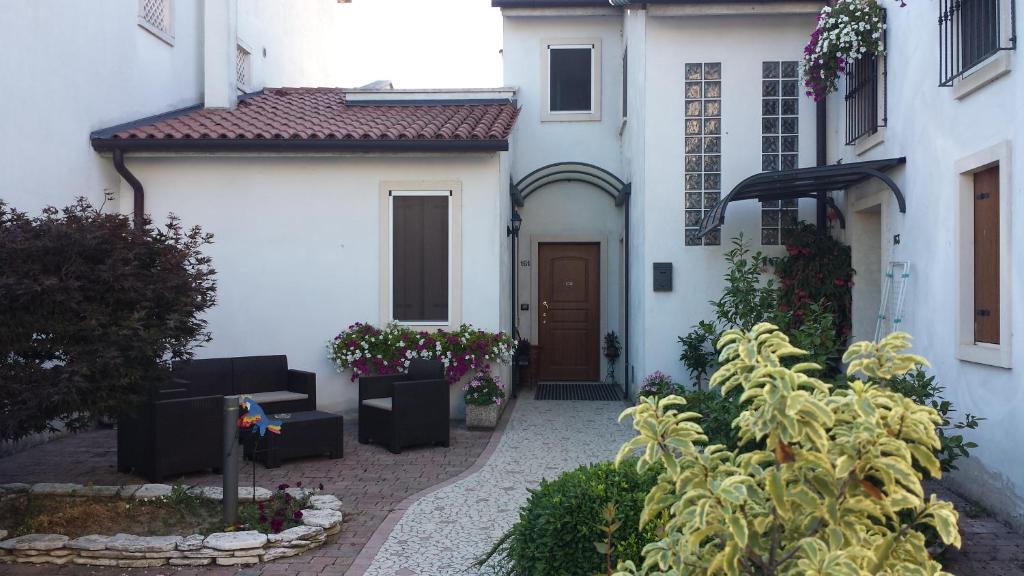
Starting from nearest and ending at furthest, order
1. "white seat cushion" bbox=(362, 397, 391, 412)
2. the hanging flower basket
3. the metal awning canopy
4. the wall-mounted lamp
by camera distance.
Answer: the metal awning canopy → the hanging flower basket → "white seat cushion" bbox=(362, 397, 391, 412) → the wall-mounted lamp

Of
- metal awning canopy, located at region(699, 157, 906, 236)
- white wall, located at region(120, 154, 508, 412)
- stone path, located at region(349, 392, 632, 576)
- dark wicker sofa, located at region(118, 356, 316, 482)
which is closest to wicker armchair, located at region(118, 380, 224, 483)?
dark wicker sofa, located at region(118, 356, 316, 482)

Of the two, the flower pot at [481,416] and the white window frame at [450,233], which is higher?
the white window frame at [450,233]

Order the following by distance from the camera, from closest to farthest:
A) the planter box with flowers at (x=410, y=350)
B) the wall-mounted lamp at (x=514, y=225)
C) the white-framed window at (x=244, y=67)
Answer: the planter box with flowers at (x=410, y=350), the wall-mounted lamp at (x=514, y=225), the white-framed window at (x=244, y=67)

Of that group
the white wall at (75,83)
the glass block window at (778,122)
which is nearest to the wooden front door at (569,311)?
the glass block window at (778,122)

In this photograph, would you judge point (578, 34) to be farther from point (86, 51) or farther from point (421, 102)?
point (86, 51)

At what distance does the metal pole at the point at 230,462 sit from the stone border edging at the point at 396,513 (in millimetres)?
902

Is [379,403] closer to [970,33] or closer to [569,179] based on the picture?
[569,179]

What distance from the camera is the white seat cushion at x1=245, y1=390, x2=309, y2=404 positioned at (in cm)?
841

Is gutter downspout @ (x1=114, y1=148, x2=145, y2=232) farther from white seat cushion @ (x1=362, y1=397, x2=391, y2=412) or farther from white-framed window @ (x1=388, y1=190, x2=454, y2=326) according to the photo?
white seat cushion @ (x1=362, y1=397, x2=391, y2=412)

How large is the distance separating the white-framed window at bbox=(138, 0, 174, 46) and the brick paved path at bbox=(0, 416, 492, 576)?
199 inches

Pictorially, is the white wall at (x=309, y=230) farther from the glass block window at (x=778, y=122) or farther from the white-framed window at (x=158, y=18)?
the glass block window at (x=778, y=122)

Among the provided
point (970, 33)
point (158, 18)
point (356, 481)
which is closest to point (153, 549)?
point (356, 481)

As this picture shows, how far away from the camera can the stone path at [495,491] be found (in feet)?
16.3

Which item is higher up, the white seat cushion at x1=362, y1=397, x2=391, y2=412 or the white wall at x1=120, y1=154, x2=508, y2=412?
the white wall at x1=120, y1=154, x2=508, y2=412
